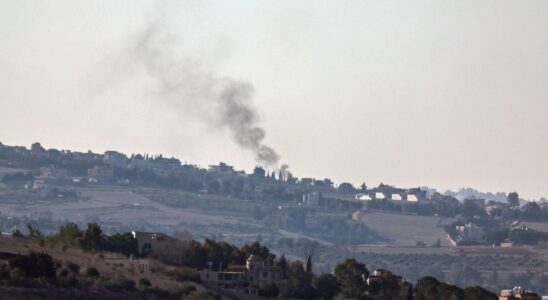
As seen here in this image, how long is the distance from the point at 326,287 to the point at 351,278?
215 inches

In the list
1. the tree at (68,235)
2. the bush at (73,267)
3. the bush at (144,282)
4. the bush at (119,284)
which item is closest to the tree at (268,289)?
the bush at (144,282)

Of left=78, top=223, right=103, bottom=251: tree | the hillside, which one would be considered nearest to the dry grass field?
the hillside

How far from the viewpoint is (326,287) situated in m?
104

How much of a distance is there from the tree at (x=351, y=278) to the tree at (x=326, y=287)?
2.64 ft

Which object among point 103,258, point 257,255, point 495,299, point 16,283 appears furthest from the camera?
point 257,255

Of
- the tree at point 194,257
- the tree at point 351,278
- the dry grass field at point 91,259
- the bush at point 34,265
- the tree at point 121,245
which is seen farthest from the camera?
the tree at point 351,278

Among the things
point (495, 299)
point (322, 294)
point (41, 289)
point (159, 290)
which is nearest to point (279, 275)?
point (322, 294)

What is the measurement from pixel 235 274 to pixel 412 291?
1022 cm

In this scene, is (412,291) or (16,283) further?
(412,291)

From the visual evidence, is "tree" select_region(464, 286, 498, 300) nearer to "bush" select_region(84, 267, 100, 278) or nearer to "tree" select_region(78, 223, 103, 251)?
"tree" select_region(78, 223, 103, 251)

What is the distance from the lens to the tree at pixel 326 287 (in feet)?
335

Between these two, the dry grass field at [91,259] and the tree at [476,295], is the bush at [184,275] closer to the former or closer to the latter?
the dry grass field at [91,259]

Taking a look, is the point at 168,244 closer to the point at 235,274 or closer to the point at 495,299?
the point at 235,274

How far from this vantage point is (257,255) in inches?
4380
